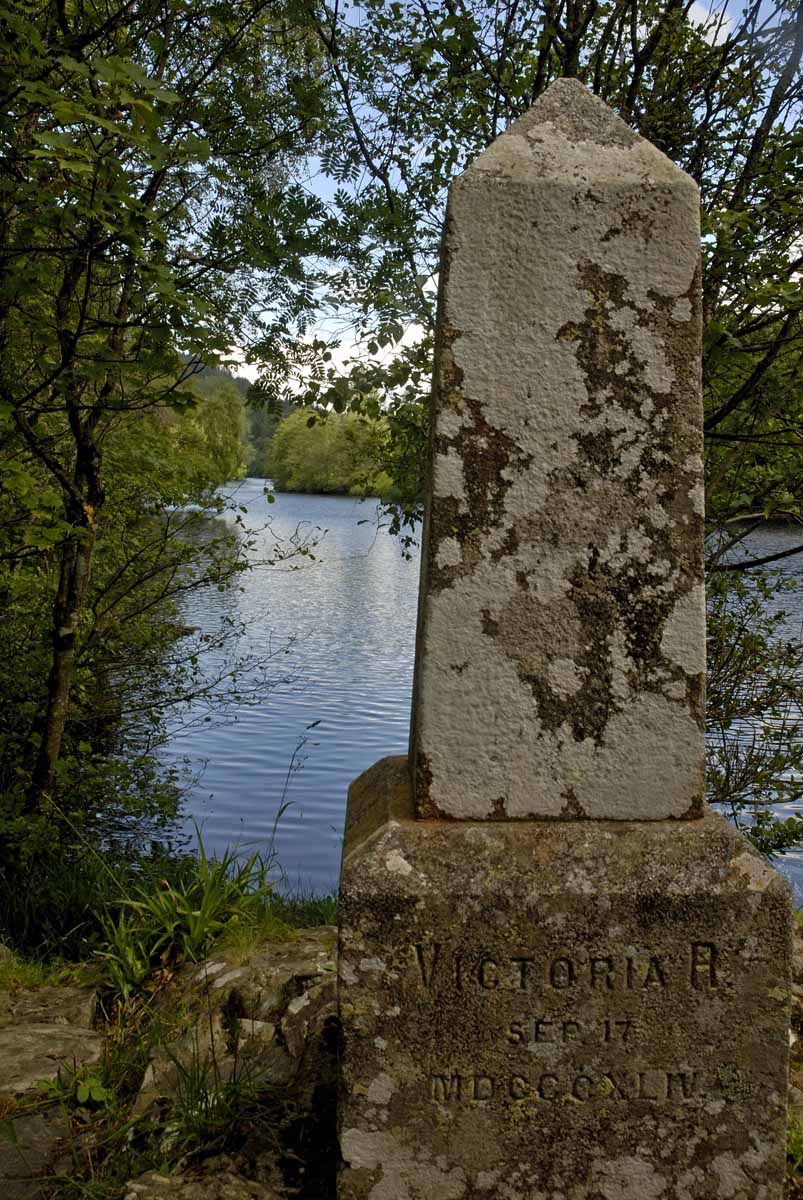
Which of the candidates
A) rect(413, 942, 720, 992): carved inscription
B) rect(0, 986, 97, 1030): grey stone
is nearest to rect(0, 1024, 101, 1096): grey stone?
rect(0, 986, 97, 1030): grey stone

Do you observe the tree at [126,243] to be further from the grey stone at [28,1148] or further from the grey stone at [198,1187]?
the grey stone at [198,1187]

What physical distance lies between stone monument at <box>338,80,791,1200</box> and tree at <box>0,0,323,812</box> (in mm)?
1997

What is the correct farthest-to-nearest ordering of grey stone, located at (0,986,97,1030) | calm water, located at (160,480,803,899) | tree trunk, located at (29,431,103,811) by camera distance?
1. calm water, located at (160,480,803,899)
2. tree trunk, located at (29,431,103,811)
3. grey stone, located at (0,986,97,1030)

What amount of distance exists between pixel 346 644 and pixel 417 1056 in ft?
51.6

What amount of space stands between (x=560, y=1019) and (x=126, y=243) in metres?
3.56

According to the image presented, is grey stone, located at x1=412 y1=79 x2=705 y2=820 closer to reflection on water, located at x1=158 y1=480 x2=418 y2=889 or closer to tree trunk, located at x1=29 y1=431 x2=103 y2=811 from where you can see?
reflection on water, located at x1=158 y1=480 x2=418 y2=889

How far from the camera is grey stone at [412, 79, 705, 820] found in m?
2.38

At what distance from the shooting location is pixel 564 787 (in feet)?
7.89

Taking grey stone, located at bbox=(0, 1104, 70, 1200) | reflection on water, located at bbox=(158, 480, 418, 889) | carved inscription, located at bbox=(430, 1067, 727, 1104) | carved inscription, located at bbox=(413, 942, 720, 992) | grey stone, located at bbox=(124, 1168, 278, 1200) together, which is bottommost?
reflection on water, located at bbox=(158, 480, 418, 889)

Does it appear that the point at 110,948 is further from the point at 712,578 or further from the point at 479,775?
the point at 712,578

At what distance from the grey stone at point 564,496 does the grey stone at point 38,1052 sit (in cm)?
180

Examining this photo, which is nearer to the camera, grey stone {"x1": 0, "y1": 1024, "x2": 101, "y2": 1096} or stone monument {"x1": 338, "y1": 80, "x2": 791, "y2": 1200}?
stone monument {"x1": 338, "y1": 80, "x2": 791, "y2": 1200}

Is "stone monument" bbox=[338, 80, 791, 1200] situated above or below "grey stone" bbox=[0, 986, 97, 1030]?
above

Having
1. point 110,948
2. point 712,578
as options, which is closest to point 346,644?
point 712,578
